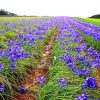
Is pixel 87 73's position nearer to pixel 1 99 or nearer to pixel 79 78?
pixel 79 78

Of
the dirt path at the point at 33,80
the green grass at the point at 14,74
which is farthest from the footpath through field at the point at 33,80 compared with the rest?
the green grass at the point at 14,74

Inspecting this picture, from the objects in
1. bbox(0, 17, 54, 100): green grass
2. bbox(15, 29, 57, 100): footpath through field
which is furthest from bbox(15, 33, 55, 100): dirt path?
bbox(0, 17, 54, 100): green grass

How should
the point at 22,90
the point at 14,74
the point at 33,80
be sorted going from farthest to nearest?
the point at 33,80 < the point at 14,74 < the point at 22,90

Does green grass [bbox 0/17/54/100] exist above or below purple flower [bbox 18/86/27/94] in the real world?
above

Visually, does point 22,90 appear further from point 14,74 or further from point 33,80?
point 33,80

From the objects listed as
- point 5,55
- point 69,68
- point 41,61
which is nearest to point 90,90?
point 69,68

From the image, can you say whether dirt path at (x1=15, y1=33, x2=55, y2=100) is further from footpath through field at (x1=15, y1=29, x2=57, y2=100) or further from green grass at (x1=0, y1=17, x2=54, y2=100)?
green grass at (x1=0, y1=17, x2=54, y2=100)

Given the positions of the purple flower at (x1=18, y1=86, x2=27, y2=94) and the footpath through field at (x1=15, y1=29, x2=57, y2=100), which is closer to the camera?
the footpath through field at (x1=15, y1=29, x2=57, y2=100)

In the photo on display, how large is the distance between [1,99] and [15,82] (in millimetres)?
767

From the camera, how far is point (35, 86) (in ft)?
18.3

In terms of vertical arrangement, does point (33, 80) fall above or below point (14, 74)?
below

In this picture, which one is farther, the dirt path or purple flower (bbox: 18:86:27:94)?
purple flower (bbox: 18:86:27:94)

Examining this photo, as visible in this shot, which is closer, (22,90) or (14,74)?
(22,90)

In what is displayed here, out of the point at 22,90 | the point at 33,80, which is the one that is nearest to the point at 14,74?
the point at 33,80
